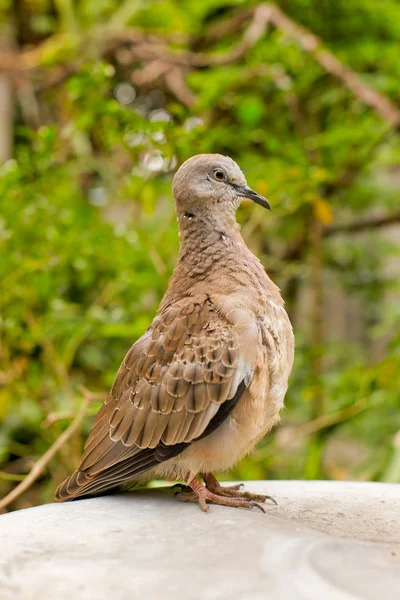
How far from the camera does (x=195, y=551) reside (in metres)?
1.34

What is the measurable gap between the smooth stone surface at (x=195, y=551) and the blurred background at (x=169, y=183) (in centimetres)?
85

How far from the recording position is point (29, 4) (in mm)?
5445

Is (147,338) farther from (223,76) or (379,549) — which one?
(223,76)

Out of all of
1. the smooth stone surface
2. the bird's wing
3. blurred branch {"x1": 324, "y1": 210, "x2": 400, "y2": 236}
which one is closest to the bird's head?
the bird's wing

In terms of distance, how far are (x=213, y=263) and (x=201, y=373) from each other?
1.05 ft

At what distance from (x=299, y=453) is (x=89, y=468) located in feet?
9.58

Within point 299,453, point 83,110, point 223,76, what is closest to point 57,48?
point 223,76

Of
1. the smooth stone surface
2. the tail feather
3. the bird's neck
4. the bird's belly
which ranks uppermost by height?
the bird's neck

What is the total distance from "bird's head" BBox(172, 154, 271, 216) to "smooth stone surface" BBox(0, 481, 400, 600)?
0.74 m

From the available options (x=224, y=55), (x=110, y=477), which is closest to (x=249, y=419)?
(x=110, y=477)

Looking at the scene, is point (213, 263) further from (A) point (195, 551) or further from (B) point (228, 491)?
(A) point (195, 551)

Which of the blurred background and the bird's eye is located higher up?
the blurred background

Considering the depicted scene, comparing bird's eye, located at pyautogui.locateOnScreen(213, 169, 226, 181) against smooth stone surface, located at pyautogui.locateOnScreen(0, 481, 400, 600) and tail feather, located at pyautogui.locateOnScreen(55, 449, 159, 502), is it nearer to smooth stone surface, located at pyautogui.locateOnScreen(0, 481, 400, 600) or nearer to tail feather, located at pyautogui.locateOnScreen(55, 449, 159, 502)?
tail feather, located at pyautogui.locateOnScreen(55, 449, 159, 502)

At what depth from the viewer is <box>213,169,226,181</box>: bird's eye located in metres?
1.92
